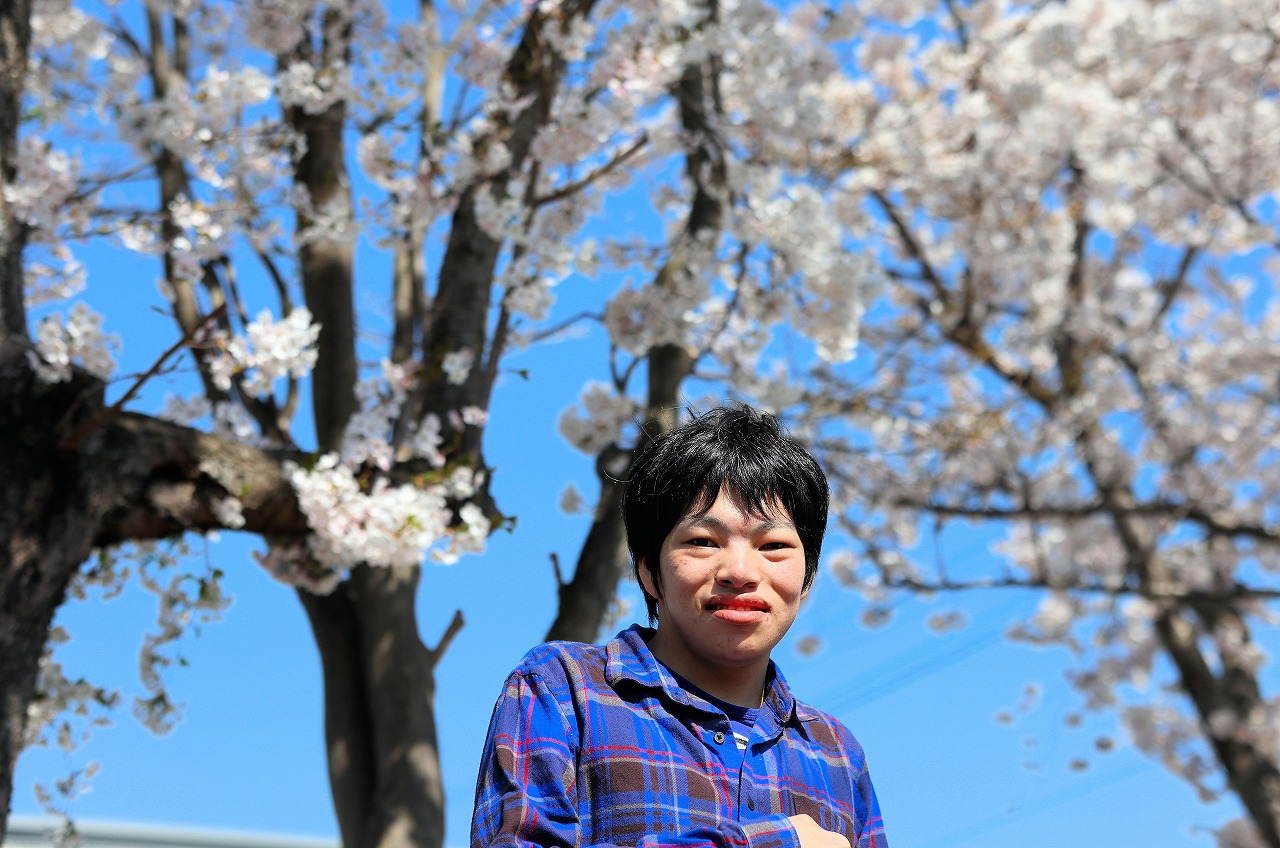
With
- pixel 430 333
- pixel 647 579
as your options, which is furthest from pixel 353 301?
pixel 647 579

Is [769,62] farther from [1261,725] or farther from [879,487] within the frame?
[1261,725]

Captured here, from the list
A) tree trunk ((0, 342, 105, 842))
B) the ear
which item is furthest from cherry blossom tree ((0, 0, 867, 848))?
the ear

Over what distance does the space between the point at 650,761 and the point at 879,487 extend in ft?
20.2

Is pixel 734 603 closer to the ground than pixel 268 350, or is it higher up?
closer to the ground

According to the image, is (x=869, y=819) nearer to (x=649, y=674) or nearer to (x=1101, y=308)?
(x=649, y=674)

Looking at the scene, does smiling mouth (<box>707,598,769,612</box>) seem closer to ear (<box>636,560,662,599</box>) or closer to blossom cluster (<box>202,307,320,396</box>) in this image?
ear (<box>636,560,662,599</box>)

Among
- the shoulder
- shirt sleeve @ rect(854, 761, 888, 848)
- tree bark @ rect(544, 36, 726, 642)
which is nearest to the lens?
the shoulder

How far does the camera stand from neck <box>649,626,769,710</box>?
47.9 inches

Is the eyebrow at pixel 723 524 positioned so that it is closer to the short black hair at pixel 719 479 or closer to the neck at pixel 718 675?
the short black hair at pixel 719 479

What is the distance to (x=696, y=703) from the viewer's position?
118 cm

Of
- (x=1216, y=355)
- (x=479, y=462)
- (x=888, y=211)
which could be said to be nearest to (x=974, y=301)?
(x=888, y=211)

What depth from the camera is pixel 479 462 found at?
152 inches

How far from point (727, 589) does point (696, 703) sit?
4.5 inches

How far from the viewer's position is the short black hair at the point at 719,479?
4.03 feet
